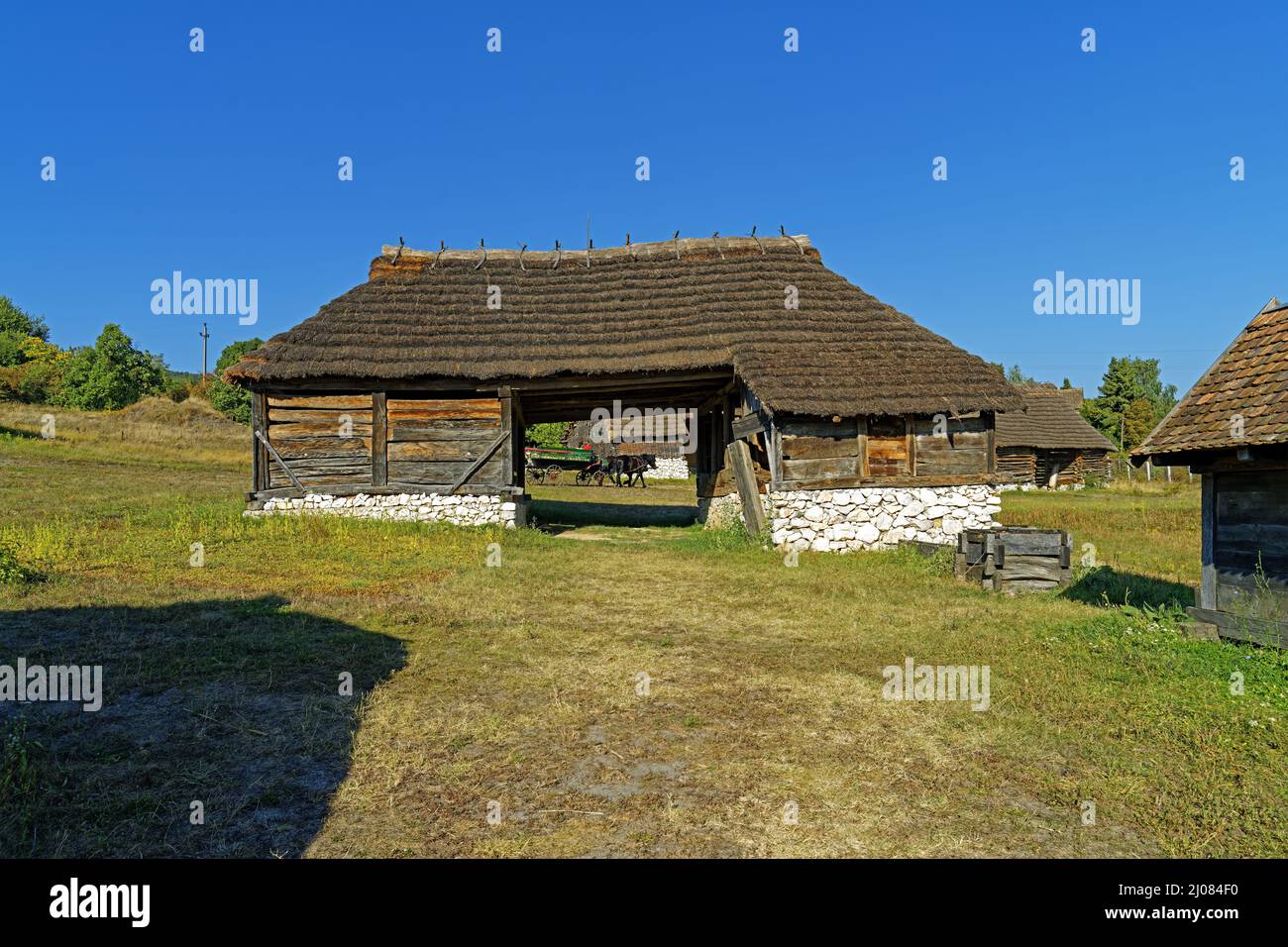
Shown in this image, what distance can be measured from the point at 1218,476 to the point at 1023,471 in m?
30.6

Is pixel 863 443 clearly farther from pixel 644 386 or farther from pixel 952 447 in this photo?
pixel 644 386

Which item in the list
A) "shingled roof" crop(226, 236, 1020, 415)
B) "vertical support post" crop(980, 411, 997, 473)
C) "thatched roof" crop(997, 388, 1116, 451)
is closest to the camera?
"shingled roof" crop(226, 236, 1020, 415)

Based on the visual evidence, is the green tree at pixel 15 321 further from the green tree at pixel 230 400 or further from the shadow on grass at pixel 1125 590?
the shadow on grass at pixel 1125 590

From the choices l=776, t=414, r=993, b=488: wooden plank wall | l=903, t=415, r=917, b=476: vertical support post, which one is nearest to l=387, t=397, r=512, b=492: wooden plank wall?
l=776, t=414, r=993, b=488: wooden plank wall

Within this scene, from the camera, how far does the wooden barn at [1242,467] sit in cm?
566

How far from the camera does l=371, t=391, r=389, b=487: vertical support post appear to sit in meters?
13.9

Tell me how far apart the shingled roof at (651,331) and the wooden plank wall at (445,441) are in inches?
29.4

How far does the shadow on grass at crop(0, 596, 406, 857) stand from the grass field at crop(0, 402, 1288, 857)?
0.06ft

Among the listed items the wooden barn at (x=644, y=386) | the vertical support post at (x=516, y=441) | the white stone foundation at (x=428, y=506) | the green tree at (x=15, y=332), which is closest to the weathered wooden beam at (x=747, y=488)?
the wooden barn at (x=644, y=386)

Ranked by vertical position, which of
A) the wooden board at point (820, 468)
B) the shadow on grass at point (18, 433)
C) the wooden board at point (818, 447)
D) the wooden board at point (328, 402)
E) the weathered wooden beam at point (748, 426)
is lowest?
the wooden board at point (820, 468)

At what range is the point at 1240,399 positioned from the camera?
628 centimetres

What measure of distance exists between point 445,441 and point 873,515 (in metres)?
7.95

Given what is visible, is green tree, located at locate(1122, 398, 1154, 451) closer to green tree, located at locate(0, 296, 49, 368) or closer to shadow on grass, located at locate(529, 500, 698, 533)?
shadow on grass, located at locate(529, 500, 698, 533)
